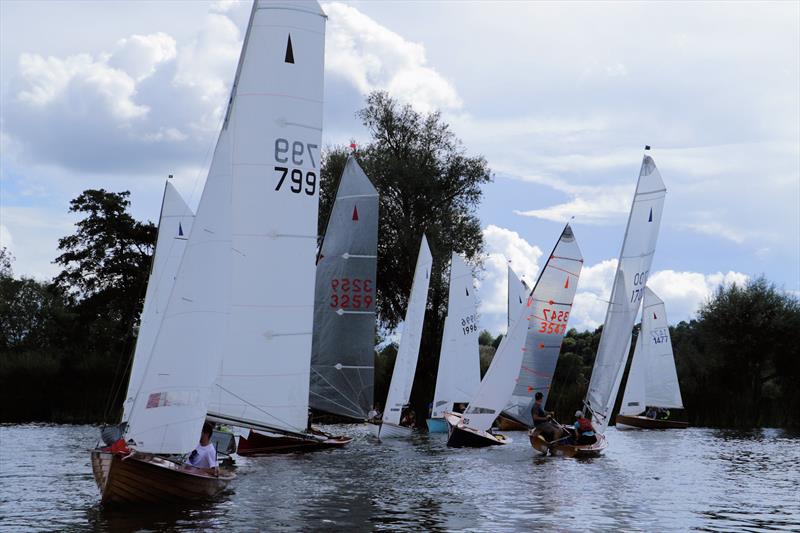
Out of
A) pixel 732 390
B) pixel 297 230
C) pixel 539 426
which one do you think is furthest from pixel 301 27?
pixel 732 390

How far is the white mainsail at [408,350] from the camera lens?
4022 cm

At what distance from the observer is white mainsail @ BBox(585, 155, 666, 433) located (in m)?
34.4

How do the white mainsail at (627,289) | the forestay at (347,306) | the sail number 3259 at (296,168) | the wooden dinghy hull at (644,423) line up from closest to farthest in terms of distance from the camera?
the sail number 3259 at (296,168), the forestay at (347,306), the white mainsail at (627,289), the wooden dinghy hull at (644,423)

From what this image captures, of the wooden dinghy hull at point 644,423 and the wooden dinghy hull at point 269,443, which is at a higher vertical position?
the wooden dinghy hull at point 644,423

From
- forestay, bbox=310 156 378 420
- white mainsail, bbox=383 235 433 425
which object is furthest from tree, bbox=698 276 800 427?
forestay, bbox=310 156 378 420

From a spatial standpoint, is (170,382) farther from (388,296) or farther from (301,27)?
(388,296)

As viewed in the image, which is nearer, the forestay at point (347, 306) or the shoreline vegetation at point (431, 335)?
the forestay at point (347, 306)

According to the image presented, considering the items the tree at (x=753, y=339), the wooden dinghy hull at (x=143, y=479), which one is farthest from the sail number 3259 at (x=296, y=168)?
the tree at (x=753, y=339)

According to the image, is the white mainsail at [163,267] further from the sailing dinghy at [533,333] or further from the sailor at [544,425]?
the sailor at [544,425]

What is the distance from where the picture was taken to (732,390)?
55.1 m

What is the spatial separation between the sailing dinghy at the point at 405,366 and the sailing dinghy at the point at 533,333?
7.49 ft

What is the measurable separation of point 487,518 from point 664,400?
Result: 35976 millimetres

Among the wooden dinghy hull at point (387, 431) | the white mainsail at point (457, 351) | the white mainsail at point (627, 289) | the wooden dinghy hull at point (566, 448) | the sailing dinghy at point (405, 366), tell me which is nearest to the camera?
the wooden dinghy hull at point (566, 448)

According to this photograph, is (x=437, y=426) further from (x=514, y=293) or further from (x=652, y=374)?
(x=652, y=374)
